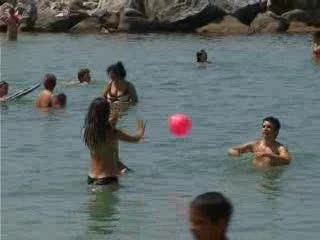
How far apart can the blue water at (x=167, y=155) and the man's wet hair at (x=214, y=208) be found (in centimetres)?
412

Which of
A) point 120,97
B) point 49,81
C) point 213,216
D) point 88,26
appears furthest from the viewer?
point 88,26

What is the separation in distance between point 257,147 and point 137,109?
619cm

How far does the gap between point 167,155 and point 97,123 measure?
Answer: 3.41 metres

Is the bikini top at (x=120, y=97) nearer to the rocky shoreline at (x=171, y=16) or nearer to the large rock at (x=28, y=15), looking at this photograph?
the rocky shoreline at (x=171, y=16)

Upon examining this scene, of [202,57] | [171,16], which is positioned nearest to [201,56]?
[202,57]

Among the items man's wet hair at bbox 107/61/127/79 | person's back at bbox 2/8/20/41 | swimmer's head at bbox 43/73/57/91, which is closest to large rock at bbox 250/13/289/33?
person's back at bbox 2/8/20/41

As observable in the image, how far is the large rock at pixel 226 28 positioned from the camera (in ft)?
124

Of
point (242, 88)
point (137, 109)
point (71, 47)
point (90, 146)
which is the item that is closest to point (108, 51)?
point (71, 47)

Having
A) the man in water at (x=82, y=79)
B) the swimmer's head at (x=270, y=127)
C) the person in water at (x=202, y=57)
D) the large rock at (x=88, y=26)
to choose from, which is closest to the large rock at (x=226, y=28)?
the large rock at (x=88, y=26)

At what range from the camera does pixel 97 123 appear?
1003 centimetres

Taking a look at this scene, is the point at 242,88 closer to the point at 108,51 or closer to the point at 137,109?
the point at 137,109

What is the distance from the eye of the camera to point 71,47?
105 ft

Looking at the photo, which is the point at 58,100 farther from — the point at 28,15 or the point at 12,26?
the point at 28,15

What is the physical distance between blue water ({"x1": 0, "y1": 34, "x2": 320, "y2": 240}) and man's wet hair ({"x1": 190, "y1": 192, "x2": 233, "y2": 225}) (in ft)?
13.5
